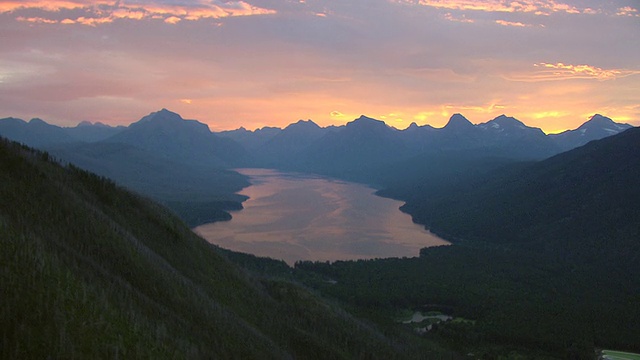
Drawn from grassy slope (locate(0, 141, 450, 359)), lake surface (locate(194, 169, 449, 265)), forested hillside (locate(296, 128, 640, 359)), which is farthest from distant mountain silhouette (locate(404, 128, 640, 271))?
grassy slope (locate(0, 141, 450, 359))

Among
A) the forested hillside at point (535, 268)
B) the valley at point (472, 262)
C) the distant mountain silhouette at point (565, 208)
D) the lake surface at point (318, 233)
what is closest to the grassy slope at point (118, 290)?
the valley at point (472, 262)

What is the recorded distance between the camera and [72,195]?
19.7 metres

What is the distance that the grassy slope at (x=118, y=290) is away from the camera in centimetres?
989

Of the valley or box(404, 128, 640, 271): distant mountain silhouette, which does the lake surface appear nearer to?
the valley

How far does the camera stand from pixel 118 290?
552 inches

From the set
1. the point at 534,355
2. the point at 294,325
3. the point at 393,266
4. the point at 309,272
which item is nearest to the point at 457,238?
the point at 393,266

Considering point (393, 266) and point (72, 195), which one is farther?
point (393, 266)

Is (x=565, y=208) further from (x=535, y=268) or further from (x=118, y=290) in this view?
(x=118, y=290)

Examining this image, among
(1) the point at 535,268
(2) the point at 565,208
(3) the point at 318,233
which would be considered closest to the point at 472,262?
(1) the point at 535,268

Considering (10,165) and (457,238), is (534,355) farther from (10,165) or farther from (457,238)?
(457,238)

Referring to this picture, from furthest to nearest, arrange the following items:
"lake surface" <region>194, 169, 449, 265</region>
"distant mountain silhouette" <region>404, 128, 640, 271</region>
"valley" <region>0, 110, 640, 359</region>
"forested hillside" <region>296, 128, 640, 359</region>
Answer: "distant mountain silhouette" <region>404, 128, 640, 271</region>, "lake surface" <region>194, 169, 449, 265</region>, "forested hillside" <region>296, 128, 640, 359</region>, "valley" <region>0, 110, 640, 359</region>

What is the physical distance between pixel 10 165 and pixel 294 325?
17790 millimetres

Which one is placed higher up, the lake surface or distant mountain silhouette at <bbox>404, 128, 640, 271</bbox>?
distant mountain silhouette at <bbox>404, 128, 640, 271</bbox>

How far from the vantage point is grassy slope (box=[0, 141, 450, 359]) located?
989 centimetres
